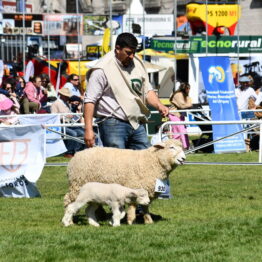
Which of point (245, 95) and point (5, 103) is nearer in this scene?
point (5, 103)

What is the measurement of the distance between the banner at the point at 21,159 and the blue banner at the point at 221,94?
8.49 meters

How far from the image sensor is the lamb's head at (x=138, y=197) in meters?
8.93

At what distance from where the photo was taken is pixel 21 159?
41.5 ft

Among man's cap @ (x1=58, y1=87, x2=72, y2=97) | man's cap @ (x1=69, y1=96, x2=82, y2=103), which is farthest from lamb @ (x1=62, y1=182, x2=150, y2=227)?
man's cap @ (x1=58, y1=87, x2=72, y2=97)

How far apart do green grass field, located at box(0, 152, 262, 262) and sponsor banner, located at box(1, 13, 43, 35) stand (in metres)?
31.4

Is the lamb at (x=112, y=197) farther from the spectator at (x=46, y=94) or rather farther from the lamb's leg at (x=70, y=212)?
the spectator at (x=46, y=94)

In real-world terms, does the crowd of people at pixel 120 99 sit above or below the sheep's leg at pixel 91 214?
above

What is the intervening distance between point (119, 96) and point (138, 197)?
1.17 m

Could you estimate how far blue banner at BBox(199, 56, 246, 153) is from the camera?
2078 cm

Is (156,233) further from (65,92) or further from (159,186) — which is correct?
(65,92)

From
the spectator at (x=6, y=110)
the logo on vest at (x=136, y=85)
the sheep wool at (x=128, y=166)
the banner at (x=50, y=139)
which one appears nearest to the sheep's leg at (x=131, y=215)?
the sheep wool at (x=128, y=166)

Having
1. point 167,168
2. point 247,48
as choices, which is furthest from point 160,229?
point 247,48

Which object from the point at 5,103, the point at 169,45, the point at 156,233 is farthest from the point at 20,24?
the point at 156,233

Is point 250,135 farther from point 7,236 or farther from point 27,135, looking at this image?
point 7,236
